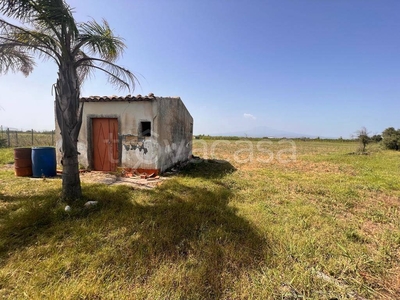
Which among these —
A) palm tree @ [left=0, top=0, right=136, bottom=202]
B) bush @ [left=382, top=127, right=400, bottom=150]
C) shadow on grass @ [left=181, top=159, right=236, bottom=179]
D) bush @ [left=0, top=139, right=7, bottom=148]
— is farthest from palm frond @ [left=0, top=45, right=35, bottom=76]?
bush @ [left=382, top=127, right=400, bottom=150]

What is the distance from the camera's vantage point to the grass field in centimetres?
219

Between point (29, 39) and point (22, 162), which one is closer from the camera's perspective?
point (29, 39)

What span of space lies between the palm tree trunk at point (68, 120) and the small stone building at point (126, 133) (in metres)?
3.32

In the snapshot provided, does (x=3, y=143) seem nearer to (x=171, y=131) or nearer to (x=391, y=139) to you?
(x=171, y=131)

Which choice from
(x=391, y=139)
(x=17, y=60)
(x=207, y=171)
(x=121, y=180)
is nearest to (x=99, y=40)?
(x=17, y=60)

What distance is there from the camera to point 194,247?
2932 mm

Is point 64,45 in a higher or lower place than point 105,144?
higher

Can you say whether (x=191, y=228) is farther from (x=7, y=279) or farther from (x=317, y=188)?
(x=317, y=188)

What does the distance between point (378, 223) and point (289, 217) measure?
77.4 inches

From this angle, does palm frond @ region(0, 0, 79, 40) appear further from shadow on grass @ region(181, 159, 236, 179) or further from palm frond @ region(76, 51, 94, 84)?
shadow on grass @ region(181, 159, 236, 179)

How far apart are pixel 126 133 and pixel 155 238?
5607 millimetres

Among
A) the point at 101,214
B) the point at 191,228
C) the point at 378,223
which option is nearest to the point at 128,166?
the point at 101,214

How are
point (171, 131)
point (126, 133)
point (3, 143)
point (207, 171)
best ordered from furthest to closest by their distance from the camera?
1. point (3, 143)
2. point (207, 171)
3. point (171, 131)
4. point (126, 133)

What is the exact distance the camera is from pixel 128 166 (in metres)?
7.85
